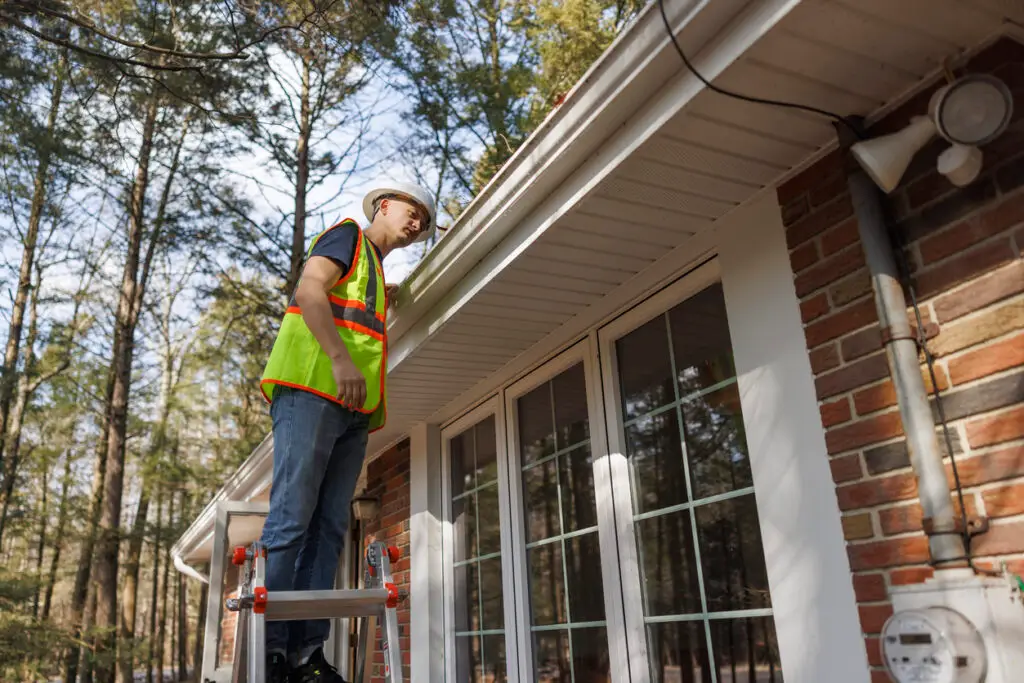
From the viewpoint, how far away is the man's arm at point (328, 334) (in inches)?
91.1

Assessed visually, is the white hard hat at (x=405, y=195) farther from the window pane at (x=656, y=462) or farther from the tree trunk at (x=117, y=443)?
the tree trunk at (x=117, y=443)

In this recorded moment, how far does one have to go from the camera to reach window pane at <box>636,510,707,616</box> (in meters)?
2.59

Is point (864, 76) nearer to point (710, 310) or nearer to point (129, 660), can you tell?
point (710, 310)

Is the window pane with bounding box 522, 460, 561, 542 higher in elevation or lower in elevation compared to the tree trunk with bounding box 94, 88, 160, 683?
lower

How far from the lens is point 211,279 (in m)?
9.80

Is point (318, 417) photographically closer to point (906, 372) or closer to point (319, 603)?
point (319, 603)

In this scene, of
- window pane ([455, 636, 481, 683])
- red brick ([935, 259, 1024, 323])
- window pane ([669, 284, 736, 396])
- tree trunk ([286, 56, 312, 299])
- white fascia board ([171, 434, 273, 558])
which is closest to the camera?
red brick ([935, 259, 1024, 323])

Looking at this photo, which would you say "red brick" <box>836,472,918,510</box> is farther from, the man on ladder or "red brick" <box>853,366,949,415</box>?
the man on ladder

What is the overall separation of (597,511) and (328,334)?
1346 millimetres

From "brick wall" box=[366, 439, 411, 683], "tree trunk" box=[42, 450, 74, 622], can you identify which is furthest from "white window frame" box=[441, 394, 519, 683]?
"tree trunk" box=[42, 450, 74, 622]

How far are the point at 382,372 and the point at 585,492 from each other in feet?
3.60

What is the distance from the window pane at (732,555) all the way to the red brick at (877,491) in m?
0.39

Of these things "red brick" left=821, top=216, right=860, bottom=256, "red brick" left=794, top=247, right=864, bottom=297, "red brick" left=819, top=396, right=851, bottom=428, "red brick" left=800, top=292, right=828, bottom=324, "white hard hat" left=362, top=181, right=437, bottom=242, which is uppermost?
"white hard hat" left=362, top=181, right=437, bottom=242

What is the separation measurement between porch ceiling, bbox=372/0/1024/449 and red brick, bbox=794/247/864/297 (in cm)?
31
